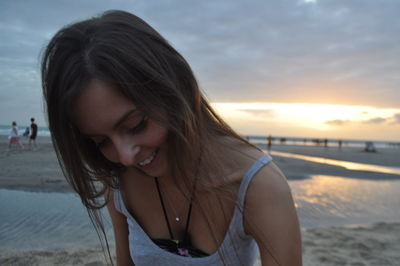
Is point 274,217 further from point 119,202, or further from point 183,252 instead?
point 119,202

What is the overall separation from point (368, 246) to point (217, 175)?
4393 millimetres

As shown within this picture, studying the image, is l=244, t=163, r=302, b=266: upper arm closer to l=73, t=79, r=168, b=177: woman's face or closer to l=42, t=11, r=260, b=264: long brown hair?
l=42, t=11, r=260, b=264: long brown hair

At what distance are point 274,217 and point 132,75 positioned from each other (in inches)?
29.4

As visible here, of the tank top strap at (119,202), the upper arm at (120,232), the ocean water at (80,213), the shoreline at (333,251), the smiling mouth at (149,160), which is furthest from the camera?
the ocean water at (80,213)

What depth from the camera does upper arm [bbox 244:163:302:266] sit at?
1212 mm

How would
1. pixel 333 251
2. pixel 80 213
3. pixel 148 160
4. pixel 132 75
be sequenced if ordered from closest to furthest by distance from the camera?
1. pixel 132 75
2. pixel 148 160
3. pixel 333 251
4. pixel 80 213

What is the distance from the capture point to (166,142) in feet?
4.39

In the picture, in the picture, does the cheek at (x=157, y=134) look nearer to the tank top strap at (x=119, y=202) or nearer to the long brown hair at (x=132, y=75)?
the long brown hair at (x=132, y=75)

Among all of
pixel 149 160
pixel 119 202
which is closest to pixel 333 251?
pixel 119 202

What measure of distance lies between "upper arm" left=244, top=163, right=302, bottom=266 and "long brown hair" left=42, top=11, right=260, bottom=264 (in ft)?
0.76

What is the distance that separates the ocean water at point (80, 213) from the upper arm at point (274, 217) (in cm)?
374

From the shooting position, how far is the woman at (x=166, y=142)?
1.19m

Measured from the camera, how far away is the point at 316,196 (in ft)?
27.5

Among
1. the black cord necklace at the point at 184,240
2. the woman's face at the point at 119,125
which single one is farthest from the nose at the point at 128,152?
the black cord necklace at the point at 184,240
